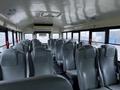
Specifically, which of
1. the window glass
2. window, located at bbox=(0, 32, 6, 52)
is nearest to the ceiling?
the window glass

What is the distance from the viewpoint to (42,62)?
7.69 ft

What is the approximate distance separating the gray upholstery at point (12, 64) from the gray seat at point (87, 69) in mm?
970

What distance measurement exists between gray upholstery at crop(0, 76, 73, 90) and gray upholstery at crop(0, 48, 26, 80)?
1559 millimetres

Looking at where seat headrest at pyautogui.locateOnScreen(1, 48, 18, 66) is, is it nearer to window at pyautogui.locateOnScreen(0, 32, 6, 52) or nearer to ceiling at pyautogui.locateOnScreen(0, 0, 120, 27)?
ceiling at pyautogui.locateOnScreen(0, 0, 120, 27)

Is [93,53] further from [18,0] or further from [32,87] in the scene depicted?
[32,87]

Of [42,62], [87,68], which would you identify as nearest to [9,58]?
[42,62]

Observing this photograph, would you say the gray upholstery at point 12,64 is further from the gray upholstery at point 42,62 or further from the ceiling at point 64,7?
the ceiling at point 64,7

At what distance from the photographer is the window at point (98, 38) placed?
4.24 m

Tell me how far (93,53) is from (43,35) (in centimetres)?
811

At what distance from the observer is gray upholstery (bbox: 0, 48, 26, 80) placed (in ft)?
6.60

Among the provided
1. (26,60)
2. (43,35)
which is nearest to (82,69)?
(26,60)

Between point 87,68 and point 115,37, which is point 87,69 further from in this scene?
point 115,37

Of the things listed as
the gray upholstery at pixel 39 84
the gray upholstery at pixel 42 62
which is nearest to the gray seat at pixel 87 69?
the gray upholstery at pixel 42 62

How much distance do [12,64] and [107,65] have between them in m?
1.71
